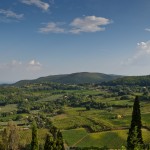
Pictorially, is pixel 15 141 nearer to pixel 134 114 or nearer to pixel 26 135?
pixel 26 135

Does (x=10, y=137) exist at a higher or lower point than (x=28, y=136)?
higher

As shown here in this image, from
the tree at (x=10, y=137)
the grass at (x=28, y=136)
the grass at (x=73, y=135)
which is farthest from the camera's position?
the grass at (x=73, y=135)

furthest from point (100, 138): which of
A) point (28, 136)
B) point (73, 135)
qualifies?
point (28, 136)

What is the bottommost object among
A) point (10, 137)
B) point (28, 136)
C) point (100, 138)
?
point (28, 136)

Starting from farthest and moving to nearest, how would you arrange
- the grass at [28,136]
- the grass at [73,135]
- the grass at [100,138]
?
1. the grass at [73,135]
2. the grass at [28,136]
3. the grass at [100,138]

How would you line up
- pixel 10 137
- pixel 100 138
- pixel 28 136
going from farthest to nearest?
pixel 28 136 < pixel 100 138 < pixel 10 137

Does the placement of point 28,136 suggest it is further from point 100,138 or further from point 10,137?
point 10,137

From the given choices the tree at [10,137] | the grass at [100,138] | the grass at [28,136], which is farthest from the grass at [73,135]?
the tree at [10,137]

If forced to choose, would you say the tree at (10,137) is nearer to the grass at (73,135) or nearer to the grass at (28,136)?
the grass at (28,136)

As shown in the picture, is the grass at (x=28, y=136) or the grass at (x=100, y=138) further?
the grass at (x=28, y=136)

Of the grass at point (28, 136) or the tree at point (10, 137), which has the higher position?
the tree at point (10, 137)

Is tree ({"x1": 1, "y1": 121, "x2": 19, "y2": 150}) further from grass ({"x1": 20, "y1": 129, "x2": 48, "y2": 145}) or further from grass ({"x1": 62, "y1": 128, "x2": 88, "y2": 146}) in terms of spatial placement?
grass ({"x1": 62, "y1": 128, "x2": 88, "y2": 146})

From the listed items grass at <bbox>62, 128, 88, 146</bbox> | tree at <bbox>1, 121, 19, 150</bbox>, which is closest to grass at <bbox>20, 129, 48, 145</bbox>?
grass at <bbox>62, 128, 88, 146</bbox>

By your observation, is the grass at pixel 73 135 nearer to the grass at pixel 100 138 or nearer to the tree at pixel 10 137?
the grass at pixel 100 138
